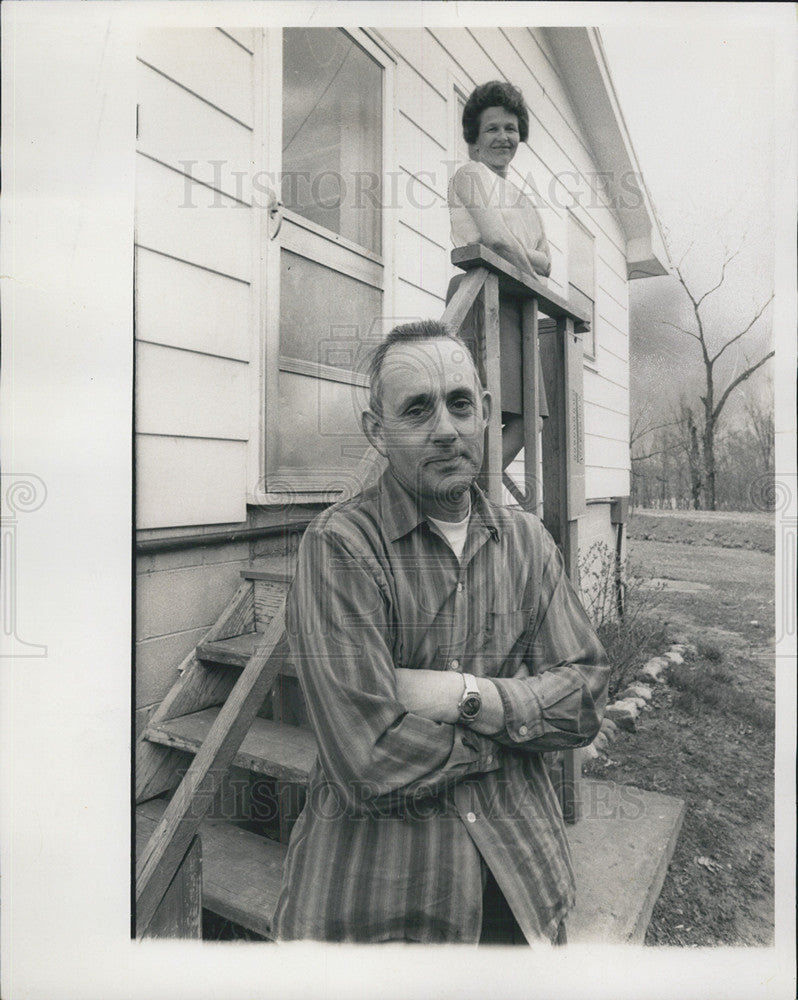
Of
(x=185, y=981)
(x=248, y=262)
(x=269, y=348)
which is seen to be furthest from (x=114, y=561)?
(x=185, y=981)

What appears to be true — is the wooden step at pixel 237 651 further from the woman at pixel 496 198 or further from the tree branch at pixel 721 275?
the tree branch at pixel 721 275

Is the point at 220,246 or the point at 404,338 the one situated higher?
the point at 220,246

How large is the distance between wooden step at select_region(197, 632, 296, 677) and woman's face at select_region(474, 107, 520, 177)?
4.21 ft

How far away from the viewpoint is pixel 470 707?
47.1 inches

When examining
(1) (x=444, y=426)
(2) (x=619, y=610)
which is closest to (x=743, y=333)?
(2) (x=619, y=610)

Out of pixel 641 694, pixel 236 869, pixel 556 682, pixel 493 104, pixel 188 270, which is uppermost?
pixel 493 104

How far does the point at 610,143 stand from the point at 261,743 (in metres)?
1.72

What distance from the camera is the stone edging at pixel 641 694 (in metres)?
1.50

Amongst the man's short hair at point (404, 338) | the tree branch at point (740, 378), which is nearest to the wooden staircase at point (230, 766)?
the man's short hair at point (404, 338)

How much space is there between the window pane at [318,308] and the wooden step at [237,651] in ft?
2.26

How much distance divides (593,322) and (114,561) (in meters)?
1.44

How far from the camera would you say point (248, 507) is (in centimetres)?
153

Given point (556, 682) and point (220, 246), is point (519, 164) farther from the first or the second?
point (556, 682)

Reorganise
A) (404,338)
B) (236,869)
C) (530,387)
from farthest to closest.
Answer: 1. (530,387)
2. (236,869)
3. (404,338)
